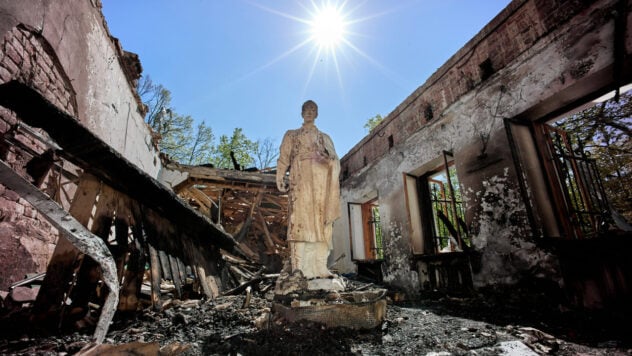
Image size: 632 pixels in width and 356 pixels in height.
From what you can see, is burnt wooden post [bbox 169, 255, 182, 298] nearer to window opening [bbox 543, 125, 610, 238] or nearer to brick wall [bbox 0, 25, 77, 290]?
brick wall [bbox 0, 25, 77, 290]

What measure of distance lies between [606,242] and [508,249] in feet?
4.77

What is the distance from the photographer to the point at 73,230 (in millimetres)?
2088

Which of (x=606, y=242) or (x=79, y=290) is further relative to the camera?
(x=606, y=242)

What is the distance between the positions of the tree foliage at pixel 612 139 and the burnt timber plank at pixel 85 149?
12116mm

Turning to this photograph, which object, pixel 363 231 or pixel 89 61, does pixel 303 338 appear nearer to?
pixel 89 61

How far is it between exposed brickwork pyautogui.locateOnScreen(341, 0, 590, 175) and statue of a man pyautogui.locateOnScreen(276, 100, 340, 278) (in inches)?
170

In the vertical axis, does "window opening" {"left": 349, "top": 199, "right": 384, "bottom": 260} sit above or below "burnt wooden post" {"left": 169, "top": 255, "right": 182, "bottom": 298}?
above

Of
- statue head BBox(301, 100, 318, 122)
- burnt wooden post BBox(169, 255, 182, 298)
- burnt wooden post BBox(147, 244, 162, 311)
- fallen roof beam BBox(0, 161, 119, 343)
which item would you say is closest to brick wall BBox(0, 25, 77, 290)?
burnt wooden post BBox(147, 244, 162, 311)

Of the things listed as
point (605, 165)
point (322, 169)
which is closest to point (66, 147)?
point (322, 169)

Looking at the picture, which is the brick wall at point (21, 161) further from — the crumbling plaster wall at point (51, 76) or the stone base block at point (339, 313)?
the stone base block at point (339, 313)

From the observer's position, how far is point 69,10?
4.48m

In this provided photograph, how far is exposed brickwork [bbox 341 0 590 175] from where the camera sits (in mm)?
4922

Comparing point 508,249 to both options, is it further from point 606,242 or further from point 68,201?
point 68,201

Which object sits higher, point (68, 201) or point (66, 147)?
point (66, 147)
